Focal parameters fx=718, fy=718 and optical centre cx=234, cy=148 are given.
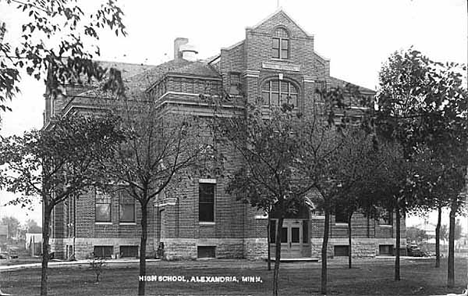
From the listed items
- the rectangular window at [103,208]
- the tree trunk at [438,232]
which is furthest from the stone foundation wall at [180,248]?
the tree trunk at [438,232]

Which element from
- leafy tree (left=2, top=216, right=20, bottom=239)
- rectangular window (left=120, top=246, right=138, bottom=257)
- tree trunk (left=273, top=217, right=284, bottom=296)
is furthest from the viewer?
rectangular window (left=120, top=246, right=138, bottom=257)

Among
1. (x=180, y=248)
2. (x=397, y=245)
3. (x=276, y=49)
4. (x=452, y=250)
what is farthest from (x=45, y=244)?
Result: (x=452, y=250)

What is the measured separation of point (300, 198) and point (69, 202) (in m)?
3.17

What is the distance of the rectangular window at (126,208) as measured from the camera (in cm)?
994

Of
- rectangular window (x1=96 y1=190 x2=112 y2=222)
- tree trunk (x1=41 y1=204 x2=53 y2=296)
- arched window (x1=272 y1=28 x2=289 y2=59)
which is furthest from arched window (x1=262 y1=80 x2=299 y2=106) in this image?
tree trunk (x1=41 y1=204 x2=53 y2=296)

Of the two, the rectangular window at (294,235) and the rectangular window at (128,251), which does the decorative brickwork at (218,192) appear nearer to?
the rectangular window at (128,251)

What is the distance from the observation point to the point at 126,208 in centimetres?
1002

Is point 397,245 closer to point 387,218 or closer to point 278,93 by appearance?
point 387,218

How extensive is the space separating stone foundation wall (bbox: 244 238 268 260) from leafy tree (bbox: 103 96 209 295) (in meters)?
1.38

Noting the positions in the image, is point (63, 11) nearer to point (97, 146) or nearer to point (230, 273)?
point (97, 146)

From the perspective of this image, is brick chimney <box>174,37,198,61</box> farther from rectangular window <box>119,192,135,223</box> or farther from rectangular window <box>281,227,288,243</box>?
rectangular window <box>281,227,288,243</box>

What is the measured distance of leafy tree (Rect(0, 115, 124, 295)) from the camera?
9000 mm

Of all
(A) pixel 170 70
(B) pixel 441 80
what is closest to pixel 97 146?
(A) pixel 170 70

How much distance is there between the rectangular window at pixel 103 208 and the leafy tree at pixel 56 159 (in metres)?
0.76
